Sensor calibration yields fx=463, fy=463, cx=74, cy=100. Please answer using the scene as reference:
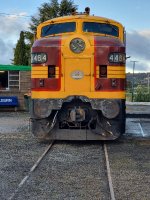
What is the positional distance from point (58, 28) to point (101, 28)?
1126 millimetres

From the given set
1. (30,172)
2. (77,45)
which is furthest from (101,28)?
(30,172)

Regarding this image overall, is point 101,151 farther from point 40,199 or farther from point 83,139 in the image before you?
point 40,199

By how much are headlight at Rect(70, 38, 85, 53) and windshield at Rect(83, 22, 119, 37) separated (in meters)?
0.79

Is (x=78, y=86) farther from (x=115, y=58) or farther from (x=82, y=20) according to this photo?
(x=82, y=20)

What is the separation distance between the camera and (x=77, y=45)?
1105 cm

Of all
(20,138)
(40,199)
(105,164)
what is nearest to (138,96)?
(20,138)

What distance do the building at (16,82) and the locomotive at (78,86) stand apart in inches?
551

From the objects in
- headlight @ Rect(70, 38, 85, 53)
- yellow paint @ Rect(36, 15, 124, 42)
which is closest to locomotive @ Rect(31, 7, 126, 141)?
headlight @ Rect(70, 38, 85, 53)

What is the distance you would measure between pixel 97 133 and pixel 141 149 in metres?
1.15

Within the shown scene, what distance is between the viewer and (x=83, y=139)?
438 inches

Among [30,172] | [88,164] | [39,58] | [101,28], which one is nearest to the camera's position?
[30,172]

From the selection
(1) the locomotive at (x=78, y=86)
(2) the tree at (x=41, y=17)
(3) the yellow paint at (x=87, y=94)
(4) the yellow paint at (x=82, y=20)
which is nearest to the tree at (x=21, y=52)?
(2) the tree at (x=41, y=17)

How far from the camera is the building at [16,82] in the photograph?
25184 millimetres

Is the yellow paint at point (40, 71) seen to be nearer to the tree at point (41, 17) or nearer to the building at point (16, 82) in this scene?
the building at point (16, 82)
